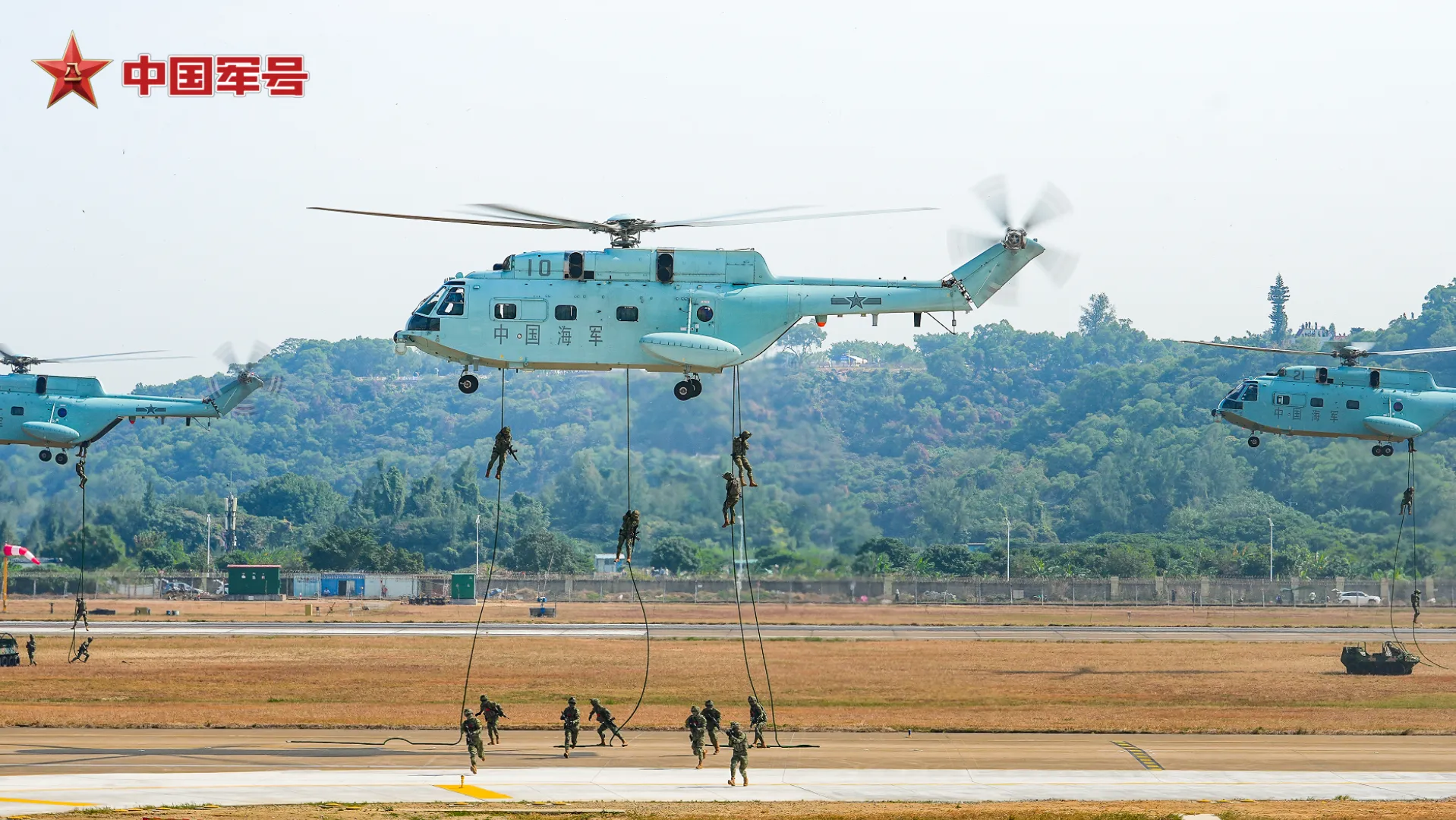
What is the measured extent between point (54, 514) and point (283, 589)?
5957 cm

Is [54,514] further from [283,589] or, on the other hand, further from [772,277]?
[772,277]

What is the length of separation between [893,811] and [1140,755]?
11357 mm

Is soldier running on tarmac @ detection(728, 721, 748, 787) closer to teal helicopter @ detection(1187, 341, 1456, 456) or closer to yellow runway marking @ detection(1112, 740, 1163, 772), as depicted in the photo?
yellow runway marking @ detection(1112, 740, 1163, 772)

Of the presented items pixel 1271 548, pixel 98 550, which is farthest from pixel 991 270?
pixel 98 550

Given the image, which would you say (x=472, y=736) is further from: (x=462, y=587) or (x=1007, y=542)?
(x=1007, y=542)

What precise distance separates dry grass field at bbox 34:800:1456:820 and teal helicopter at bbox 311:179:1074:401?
→ 404 inches

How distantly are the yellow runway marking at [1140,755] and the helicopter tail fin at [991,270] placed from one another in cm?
1205

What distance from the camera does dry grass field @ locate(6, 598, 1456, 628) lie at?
90.5m

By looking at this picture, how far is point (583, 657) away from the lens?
64250 mm

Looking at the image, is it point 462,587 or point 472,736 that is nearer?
point 472,736

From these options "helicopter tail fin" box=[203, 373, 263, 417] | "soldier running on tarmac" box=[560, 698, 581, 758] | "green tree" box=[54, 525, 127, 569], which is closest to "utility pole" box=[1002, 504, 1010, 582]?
"helicopter tail fin" box=[203, 373, 263, 417]

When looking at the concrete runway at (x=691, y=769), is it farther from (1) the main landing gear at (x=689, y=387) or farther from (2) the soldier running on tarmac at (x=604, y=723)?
(1) the main landing gear at (x=689, y=387)

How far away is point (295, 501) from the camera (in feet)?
641

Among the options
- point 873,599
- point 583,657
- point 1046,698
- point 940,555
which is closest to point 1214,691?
point 1046,698
